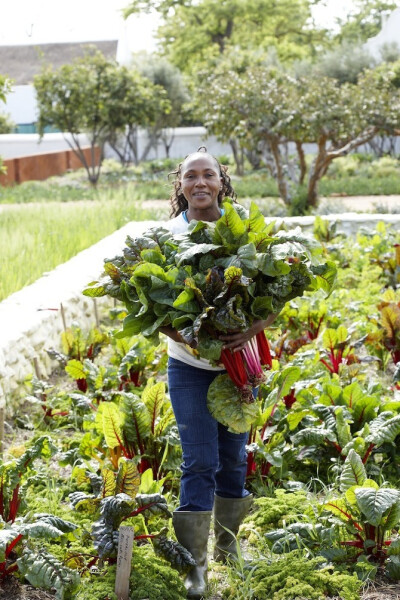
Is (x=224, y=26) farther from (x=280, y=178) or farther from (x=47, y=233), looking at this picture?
(x=47, y=233)


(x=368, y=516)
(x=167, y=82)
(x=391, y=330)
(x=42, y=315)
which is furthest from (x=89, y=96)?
(x=368, y=516)

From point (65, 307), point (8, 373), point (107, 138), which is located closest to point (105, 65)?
point (107, 138)

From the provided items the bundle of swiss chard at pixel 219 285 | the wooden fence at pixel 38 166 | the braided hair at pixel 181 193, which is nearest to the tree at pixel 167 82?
the wooden fence at pixel 38 166

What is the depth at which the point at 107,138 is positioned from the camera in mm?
25750

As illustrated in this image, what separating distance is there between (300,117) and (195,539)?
42.4ft

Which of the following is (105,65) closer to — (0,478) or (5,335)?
(5,335)

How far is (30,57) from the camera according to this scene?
5109 cm

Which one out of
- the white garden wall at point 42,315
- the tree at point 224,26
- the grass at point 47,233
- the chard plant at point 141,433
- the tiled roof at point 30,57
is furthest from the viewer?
the tiled roof at point 30,57

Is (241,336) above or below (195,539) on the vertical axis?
above

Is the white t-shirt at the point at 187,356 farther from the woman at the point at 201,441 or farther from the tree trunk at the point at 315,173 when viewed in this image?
the tree trunk at the point at 315,173

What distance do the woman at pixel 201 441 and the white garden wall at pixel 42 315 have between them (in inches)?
84.0

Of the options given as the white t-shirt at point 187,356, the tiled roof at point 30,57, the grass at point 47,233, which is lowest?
the grass at point 47,233

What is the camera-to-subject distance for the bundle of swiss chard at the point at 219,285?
276 centimetres

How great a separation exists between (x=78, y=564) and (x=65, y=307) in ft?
11.6
